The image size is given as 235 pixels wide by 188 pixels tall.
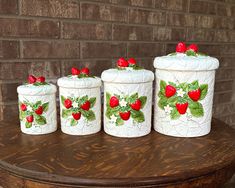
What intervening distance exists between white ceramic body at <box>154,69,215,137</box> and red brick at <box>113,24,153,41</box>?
0.52m

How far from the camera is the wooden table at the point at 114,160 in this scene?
51 centimetres

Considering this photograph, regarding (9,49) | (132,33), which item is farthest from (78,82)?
(132,33)

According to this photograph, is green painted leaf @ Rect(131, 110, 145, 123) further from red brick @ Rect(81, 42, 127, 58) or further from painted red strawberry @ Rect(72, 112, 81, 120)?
red brick @ Rect(81, 42, 127, 58)

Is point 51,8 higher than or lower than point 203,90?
higher

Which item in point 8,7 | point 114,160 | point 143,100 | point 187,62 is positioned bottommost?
point 114,160

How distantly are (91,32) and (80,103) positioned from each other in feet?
1.66

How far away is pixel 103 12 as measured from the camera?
3.76 feet

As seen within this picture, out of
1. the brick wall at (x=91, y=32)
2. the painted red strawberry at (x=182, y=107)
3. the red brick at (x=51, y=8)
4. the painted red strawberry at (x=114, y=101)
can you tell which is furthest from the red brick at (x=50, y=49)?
the painted red strawberry at (x=182, y=107)

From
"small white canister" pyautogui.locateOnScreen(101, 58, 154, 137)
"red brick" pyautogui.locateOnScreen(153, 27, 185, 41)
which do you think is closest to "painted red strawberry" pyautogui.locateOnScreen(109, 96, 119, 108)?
"small white canister" pyautogui.locateOnScreen(101, 58, 154, 137)

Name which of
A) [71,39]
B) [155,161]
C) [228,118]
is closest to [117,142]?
[155,161]

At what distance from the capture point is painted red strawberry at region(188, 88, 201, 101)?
703 mm

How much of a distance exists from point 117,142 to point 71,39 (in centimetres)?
56

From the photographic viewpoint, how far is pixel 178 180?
520 millimetres

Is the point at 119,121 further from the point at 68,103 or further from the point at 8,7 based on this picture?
the point at 8,7
